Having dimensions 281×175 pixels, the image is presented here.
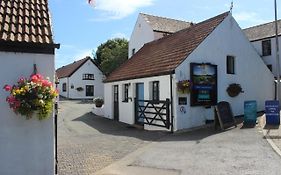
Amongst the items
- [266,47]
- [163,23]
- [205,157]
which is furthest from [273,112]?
[266,47]

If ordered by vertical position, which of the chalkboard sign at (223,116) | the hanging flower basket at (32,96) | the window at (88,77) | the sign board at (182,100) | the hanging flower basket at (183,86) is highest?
the window at (88,77)

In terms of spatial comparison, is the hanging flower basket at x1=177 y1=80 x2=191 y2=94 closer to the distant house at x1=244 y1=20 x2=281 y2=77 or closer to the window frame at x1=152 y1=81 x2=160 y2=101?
the window frame at x1=152 y1=81 x2=160 y2=101

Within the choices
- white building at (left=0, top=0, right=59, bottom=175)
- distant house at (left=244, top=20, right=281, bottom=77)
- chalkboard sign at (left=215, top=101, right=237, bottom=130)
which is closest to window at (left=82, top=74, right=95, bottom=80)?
distant house at (left=244, top=20, right=281, bottom=77)

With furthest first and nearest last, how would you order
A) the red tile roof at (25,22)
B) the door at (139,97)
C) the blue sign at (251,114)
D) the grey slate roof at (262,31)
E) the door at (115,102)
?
1. the grey slate roof at (262,31)
2. the door at (115,102)
3. the door at (139,97)
4. the blue sign at (251,114)
5. the red tile roof at (25,22)

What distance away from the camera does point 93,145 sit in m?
13.7

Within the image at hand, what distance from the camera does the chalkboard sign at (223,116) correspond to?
1659cm

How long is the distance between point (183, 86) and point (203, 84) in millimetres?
1910

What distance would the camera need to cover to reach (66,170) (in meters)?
9.98

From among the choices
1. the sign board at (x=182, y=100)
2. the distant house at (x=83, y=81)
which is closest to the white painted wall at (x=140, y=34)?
the sign board at (x=182, y=100)

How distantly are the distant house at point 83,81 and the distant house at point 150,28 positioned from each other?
1836 cm

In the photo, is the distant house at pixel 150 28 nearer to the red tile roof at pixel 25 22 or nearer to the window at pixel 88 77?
the window at pixel 88 77

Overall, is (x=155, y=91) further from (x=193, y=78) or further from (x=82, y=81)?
(x=82, y=81)

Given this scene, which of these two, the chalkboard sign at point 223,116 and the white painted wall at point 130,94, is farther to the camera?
the white painted wall at point 130,94

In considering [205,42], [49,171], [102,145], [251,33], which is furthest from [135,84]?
[251,33]
